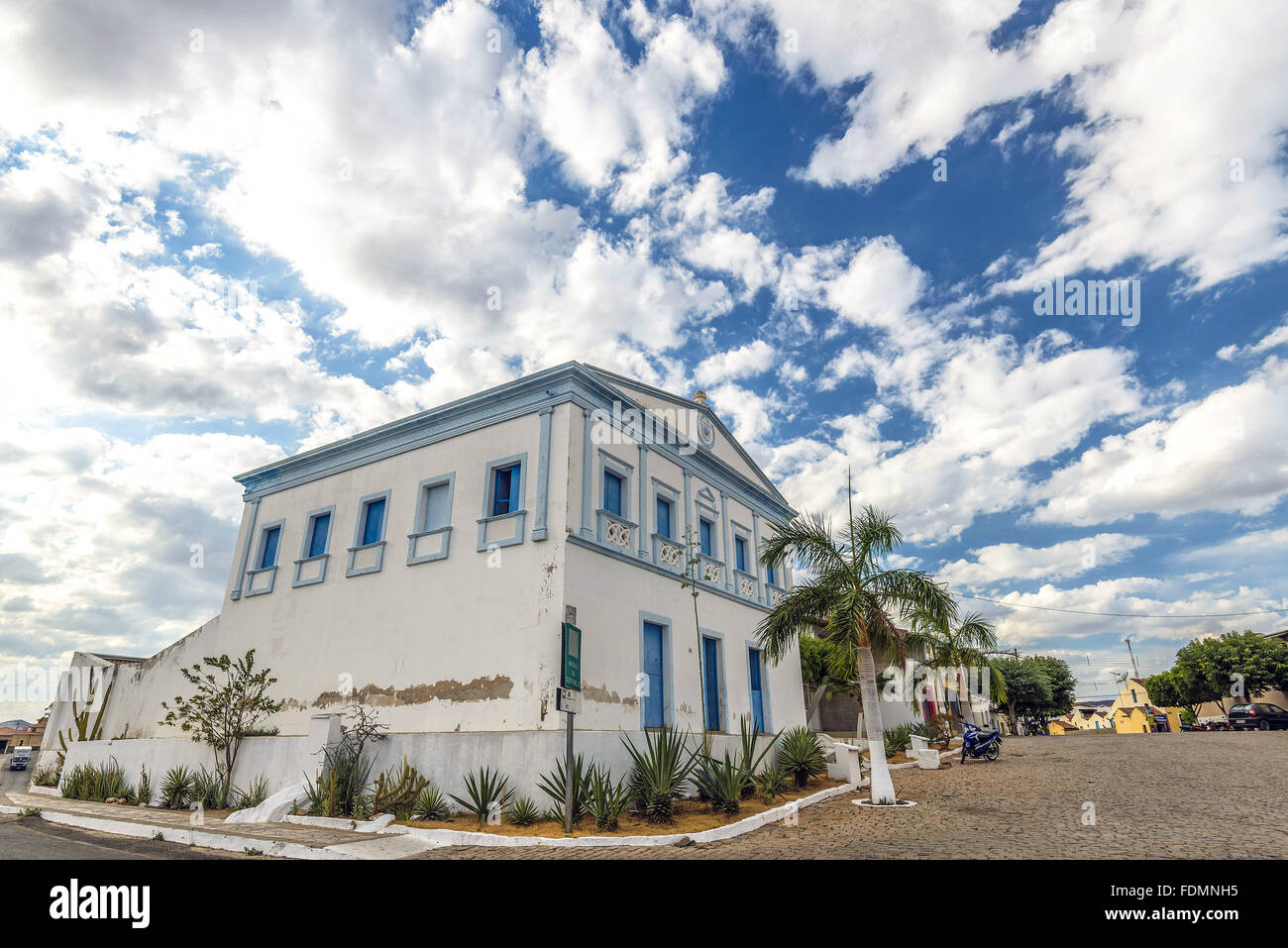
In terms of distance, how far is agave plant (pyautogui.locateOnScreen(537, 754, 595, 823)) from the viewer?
9520 millimetres

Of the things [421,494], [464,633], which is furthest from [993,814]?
[421,494]

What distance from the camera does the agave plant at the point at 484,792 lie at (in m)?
9.81

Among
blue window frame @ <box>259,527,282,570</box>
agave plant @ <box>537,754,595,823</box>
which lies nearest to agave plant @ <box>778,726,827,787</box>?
agave plant @ <box>537,754,595,823</box>

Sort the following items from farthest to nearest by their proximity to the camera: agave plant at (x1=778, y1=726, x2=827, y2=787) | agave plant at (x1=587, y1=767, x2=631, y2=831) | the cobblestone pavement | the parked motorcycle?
1. the parked motorcycle
2. agave plant at (x1=778, y1=726, x2=827, y2=787)
3. agave plant at (x1=587, y1=767, x2=631, y2=831)
4. the cobblestone pavement

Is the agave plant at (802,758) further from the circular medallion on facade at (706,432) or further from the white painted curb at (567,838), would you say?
the circular medallion on facade at (706,432)

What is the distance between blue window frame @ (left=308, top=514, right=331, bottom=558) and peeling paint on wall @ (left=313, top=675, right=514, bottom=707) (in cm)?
356

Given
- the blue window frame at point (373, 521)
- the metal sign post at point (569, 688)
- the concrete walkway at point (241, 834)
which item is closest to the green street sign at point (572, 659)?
the metal sign post at point (569, 688)

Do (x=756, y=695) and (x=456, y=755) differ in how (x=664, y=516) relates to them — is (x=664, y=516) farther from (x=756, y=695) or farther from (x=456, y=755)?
(x=456, y=755)

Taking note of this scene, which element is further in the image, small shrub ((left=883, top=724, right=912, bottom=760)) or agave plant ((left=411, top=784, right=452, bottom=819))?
small shrub ((left=883, top=724, right=912, bottom=760))

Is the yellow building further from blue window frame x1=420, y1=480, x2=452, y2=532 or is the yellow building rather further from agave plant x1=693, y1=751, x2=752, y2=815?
blue window frame x1=420, y1=480, x2=452, y2=532

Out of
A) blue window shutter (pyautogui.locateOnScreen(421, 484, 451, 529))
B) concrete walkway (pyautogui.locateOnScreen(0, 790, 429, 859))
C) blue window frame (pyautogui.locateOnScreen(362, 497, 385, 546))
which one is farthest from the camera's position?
blue window frame (pyautogui.locateOnScreen(362, 497, 385, 546))

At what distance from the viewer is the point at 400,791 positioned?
10508mm

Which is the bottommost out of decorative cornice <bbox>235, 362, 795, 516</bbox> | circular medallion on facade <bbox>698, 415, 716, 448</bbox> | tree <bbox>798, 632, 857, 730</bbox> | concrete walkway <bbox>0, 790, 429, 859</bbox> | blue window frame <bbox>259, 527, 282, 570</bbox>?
concrete walkway <bbox>0, 790, 429, 859</bbox>
